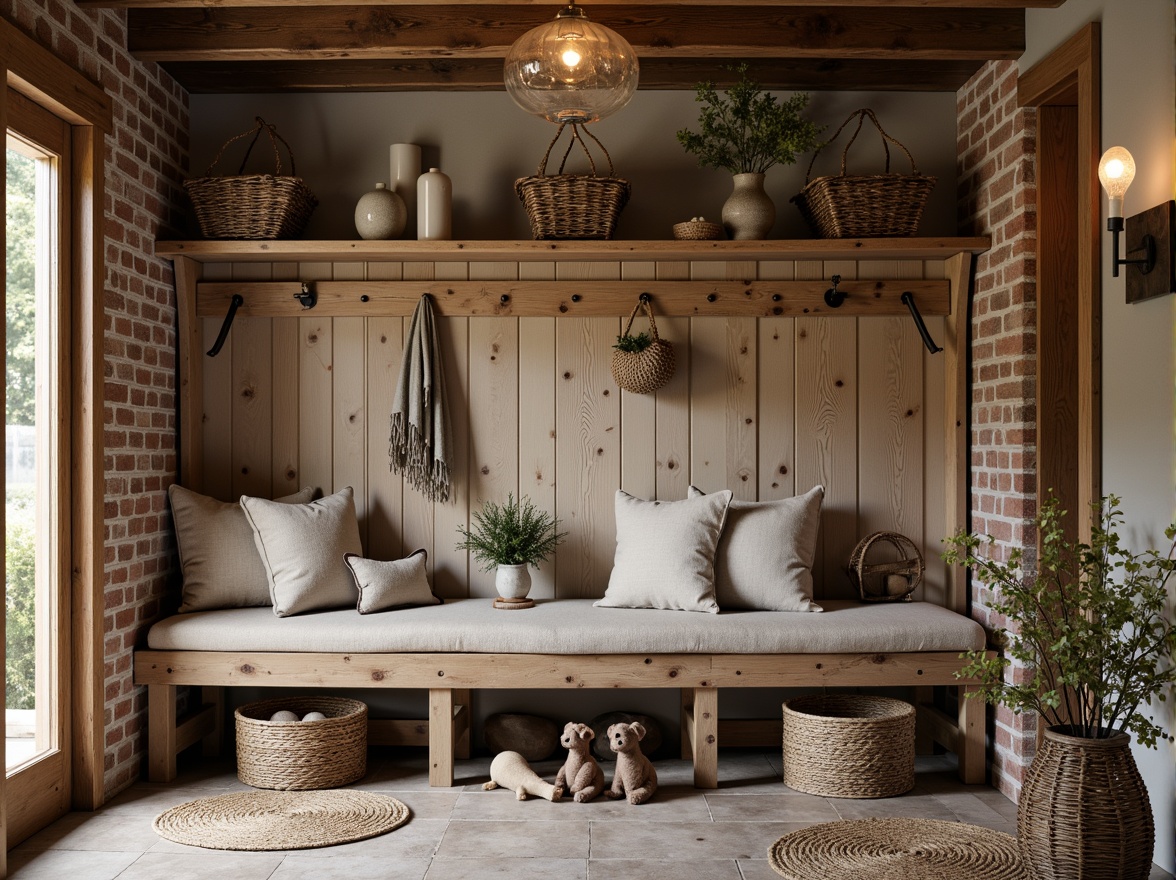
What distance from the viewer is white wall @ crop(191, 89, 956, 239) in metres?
4.13

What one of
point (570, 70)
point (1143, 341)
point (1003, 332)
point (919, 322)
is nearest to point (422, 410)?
point (570, 70)

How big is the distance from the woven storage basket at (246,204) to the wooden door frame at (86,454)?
503 mm

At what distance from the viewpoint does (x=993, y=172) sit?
12.3ft

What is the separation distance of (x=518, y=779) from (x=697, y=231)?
200 cm

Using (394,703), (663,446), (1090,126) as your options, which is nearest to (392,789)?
(394,703)

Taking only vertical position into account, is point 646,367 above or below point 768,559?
above

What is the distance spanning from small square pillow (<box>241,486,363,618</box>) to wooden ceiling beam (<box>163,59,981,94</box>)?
160 centimetres

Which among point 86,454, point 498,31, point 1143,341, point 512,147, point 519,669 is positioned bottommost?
point 519,669

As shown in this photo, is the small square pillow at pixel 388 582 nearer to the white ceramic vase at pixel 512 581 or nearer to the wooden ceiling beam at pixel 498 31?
the white ceramic vase at pixel 512 581

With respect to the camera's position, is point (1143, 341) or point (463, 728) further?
point (463, 728)

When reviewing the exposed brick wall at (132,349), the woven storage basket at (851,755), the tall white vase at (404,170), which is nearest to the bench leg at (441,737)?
the exposed brick wall at (132,349)

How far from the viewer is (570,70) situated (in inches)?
98.7

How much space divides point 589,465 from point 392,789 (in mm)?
1357

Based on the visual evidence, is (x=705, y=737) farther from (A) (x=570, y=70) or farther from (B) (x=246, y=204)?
(B) (x=246, y=204)
